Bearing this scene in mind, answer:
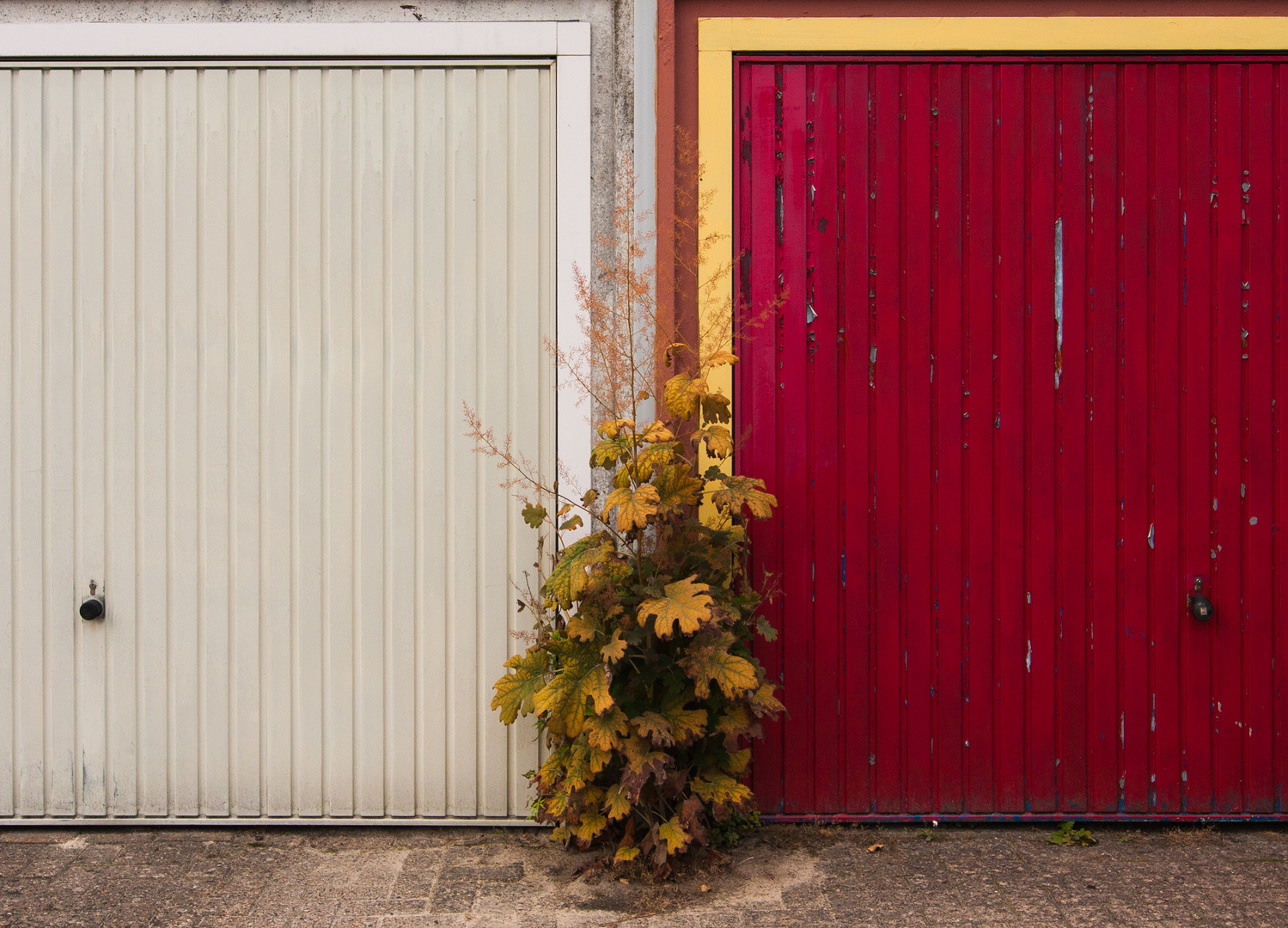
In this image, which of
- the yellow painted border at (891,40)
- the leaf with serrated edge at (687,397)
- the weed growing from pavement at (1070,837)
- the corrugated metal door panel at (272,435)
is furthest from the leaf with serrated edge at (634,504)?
the weed growing from pavement at (1070,837)

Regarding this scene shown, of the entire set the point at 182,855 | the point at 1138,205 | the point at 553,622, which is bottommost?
the point at 182,855

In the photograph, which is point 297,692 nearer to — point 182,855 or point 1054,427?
point 182,855

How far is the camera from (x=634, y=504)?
2877mm

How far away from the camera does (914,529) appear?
3.61 m

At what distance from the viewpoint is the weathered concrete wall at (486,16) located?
3.55 m

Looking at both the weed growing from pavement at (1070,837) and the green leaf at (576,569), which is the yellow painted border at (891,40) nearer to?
the green leaf at (576,569)

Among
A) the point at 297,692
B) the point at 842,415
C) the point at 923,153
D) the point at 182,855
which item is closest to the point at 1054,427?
the point at 842,415

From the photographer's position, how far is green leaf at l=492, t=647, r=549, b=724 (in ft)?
10.1

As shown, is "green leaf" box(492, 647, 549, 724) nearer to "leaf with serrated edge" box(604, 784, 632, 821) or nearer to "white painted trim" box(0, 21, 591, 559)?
"leaf with serrated edge" box(604, 784, 632, 821)

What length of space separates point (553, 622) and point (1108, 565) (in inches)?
90.4

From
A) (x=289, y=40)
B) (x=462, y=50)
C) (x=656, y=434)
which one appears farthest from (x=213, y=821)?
(x=462, y=50)

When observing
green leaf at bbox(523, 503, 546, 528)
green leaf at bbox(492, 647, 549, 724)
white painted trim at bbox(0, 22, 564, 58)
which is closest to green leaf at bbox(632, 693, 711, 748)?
green leaf at bbox(492, 647, 549, 724)

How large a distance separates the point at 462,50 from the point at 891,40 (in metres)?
1.75

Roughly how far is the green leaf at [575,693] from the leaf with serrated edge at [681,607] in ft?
0.83
